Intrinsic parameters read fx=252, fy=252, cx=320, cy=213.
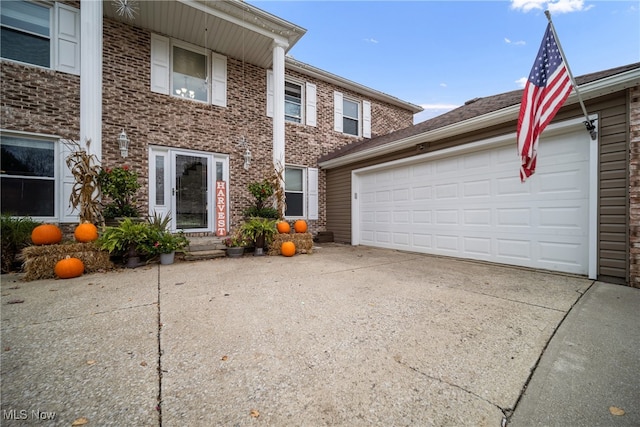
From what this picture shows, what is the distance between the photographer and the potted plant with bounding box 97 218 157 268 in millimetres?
4098

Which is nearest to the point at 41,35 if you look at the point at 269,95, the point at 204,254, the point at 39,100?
the point at 39,100

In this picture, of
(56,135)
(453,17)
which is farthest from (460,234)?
(56,135)

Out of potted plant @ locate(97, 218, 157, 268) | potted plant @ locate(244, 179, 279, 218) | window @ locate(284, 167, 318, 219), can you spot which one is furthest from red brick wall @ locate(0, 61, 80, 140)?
window @ locate(284, 167, 318, 219)

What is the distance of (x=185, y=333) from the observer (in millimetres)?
1930

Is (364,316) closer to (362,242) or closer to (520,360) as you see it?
(520,360)

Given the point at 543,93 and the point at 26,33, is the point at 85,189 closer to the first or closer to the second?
the point at 26,33

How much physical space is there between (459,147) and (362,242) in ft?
11.9

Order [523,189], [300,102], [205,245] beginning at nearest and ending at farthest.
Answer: [523,189], [205,245], [300,102]

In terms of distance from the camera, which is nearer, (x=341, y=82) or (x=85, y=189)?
(x=85, y=189)

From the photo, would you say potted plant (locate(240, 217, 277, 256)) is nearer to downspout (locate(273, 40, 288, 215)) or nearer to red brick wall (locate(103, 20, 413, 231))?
downspout (locate(273, 40, 288, 215))

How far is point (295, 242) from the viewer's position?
577 centimetres


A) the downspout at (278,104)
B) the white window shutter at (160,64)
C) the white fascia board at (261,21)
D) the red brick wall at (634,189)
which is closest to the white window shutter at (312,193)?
the downspout at (278,104)

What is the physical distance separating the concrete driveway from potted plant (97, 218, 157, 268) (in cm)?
92

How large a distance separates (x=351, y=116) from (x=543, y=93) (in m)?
6.88
